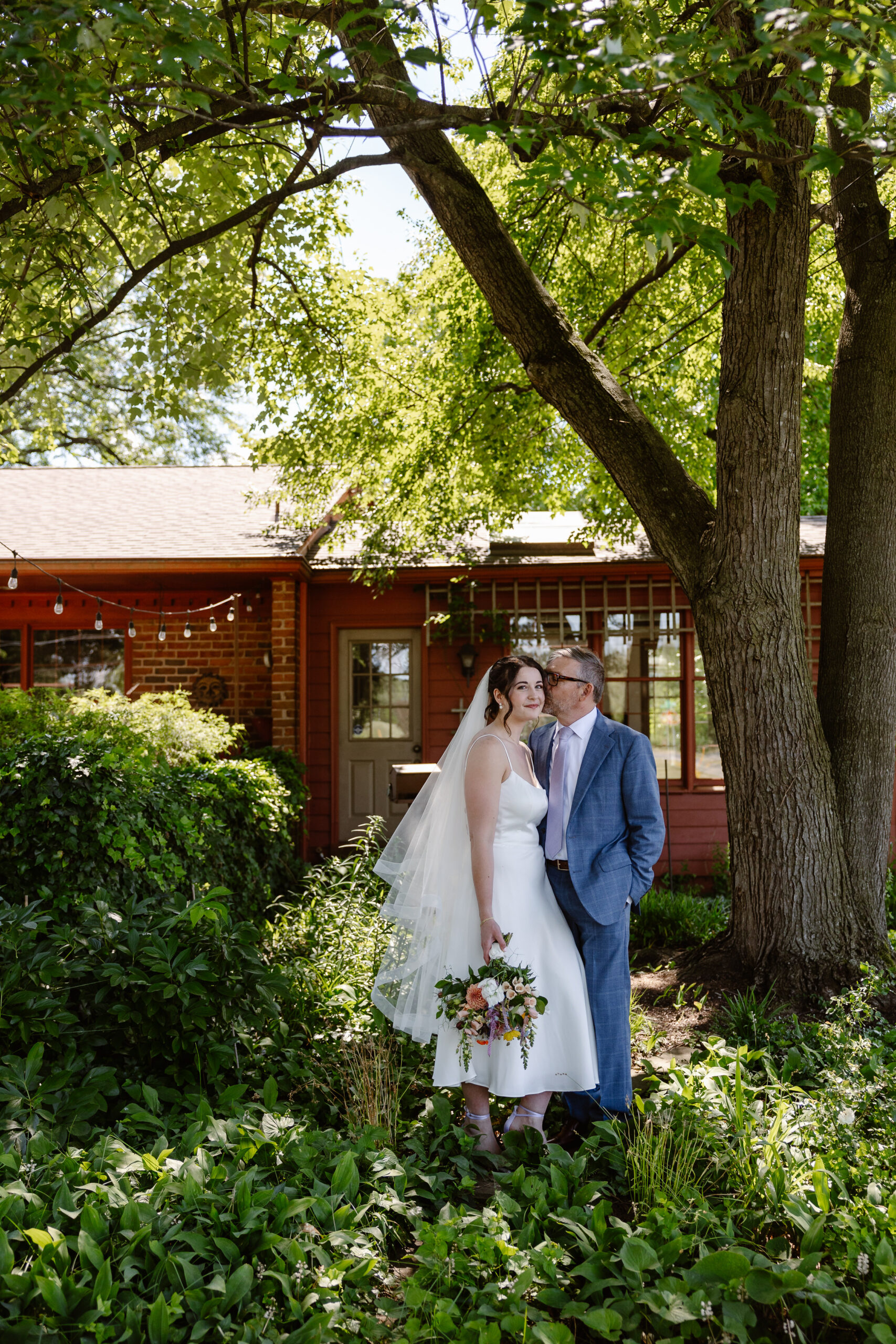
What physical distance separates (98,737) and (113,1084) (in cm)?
242

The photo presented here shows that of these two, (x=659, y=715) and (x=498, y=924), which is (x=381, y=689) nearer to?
(x=659, y=715)

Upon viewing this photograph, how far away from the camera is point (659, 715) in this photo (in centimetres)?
1066

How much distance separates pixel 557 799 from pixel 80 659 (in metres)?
8.09

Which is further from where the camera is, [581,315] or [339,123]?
[581,315]

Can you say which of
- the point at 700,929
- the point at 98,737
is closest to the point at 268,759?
the point at 98,737

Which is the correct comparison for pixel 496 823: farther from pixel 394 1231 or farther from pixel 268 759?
pixel 268 759

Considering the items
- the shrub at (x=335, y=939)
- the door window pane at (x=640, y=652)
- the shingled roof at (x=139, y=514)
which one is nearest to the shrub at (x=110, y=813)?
the shrub at (x=335, y=939)

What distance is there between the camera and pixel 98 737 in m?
5.35

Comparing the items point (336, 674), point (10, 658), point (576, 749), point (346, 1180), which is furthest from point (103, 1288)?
point (10, 658)

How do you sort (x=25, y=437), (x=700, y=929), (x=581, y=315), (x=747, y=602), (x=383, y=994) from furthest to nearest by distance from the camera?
1. (x=25, y=437)
2. (x=581, y=315)
3. (x=700, y=929)
4. (x=747, y=602)
5. (x=383, y=994)

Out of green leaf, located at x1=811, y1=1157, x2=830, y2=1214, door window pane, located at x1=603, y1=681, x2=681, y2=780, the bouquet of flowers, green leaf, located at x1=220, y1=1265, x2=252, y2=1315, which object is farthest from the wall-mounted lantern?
green leaf, located at x1=220, y1=1265, x2=252, y2=1315

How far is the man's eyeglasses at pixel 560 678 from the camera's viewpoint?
3.92 metres

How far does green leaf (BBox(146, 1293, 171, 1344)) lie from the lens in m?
2.25

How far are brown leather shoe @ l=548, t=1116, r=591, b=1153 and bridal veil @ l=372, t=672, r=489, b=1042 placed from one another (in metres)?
0.70
